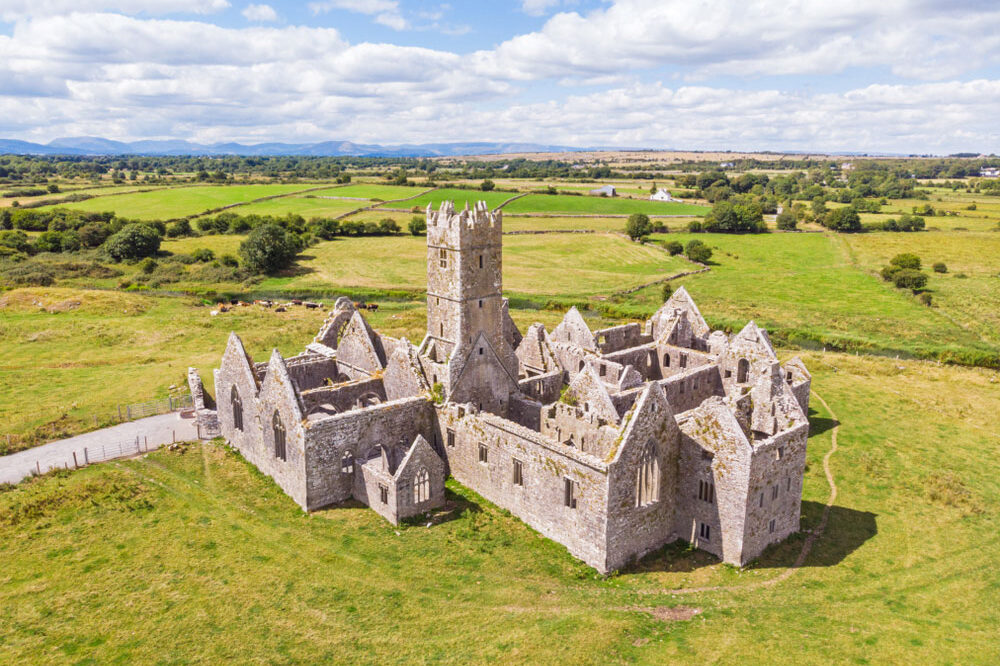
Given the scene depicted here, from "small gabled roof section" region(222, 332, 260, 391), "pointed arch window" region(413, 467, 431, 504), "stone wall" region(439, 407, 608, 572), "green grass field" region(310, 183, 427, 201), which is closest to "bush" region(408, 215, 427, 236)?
"green grass field" region(310, 183, 427, 201)

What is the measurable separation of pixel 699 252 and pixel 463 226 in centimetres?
8837

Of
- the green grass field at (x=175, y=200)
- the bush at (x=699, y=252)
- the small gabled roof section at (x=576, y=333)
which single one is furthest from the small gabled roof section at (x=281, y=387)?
the green grass field at (x=175, y=200)

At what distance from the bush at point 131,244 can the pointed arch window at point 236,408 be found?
273 ft

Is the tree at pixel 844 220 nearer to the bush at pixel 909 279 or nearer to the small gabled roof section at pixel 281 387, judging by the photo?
the bush at pixel 909 279

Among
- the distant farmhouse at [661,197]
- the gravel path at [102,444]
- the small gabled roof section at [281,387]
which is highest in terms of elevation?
the distant farmhouse at [661,197]

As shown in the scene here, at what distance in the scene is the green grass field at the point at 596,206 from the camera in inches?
6122

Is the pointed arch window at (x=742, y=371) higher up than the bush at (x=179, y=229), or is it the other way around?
the bush at (x=179, y=229)

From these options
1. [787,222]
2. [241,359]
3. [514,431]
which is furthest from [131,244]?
[787,222]

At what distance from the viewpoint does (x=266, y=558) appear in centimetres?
2597

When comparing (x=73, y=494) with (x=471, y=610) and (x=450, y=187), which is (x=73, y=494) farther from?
(x=450, y=187)

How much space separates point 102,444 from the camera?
1421 inches

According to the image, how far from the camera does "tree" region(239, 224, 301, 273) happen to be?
319 ft

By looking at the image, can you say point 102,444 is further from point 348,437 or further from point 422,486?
point 422,486

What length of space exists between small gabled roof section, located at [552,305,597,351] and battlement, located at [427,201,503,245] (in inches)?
557
